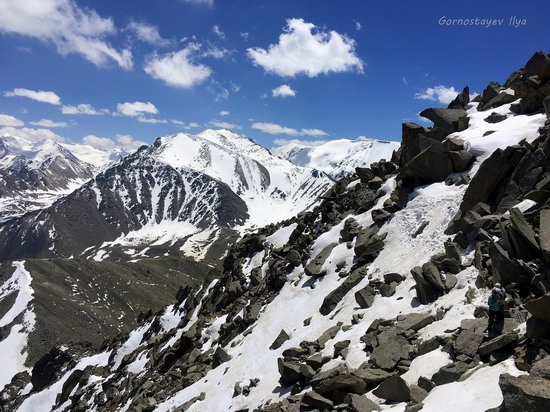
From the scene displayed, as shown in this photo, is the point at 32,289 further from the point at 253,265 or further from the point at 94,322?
the point at 253,265

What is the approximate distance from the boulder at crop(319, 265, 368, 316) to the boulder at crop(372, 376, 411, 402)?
49.1 feet

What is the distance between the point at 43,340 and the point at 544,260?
151m

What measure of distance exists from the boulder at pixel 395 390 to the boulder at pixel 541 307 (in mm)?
5789

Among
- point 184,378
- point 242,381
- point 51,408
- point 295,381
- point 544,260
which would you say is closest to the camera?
point 544,260

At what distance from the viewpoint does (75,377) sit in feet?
214

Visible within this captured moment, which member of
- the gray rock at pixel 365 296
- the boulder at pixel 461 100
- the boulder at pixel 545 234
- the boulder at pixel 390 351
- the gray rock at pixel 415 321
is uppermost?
the boulder at pixel 461 100

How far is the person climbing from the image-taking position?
54.2 feet

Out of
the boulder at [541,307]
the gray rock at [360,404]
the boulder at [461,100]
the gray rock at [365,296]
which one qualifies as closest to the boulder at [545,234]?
the boulder at [541,307]

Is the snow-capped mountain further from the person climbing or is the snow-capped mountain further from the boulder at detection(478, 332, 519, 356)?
the person climbing

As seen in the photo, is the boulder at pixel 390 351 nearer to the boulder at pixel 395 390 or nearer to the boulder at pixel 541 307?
the boulder at pixel 395 390

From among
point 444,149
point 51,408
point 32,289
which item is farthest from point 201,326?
point 32,289

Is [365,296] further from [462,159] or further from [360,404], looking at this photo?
[462,159]

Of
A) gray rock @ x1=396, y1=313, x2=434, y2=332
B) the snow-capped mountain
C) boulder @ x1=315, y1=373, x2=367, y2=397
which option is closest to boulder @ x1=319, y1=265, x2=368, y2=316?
the snow-capped mountain

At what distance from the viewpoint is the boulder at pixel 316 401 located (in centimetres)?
1813
